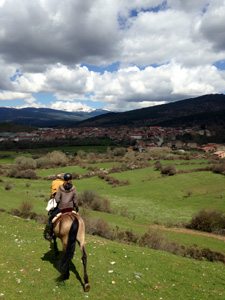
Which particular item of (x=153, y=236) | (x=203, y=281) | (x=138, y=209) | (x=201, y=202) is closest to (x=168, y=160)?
(x=201, y=202)

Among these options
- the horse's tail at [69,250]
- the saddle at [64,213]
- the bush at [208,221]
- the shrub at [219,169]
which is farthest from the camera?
the shrub at [219,169]

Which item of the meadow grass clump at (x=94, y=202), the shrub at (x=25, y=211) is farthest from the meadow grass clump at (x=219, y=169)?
the shrub at (x=25, y=211)

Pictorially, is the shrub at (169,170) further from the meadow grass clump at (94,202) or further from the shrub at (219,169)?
the meadow grass clump at (94,202)

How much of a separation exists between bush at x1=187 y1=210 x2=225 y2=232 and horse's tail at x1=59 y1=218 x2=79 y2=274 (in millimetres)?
21997

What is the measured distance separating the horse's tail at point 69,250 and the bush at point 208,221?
72.2ft

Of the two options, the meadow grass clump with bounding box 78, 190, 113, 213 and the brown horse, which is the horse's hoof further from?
the meadow grass clump with bounding box 78, 190, 113, 213

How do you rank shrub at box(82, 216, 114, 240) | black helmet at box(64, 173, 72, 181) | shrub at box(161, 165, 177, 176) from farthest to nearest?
1. shrub at box(161, 165, 177, 176)
2. shrub at box(82, 216, 114, 240)
3. black helmet at box(64, 173, 72, 181)

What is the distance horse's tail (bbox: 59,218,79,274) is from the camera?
269 inches

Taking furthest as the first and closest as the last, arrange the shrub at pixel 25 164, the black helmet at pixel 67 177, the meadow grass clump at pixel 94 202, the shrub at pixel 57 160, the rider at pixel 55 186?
the shrub at pixel 57 160 < the shrub at pixel 25 164 < the meadow grass clump at pixel 94 202 < the rider at pixel 55 186 < the black helmet at pixel 67 177

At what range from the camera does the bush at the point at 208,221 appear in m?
24.5

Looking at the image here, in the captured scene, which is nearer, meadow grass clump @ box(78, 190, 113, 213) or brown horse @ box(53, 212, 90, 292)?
brown horse @ box(53, 212, 90, 292)

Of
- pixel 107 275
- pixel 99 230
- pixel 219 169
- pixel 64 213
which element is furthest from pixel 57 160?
pixel 107 275

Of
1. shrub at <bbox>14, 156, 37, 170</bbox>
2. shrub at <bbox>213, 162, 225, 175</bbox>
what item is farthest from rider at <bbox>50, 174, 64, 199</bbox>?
shrub at <bbox>14, 156, 37, 170</bbox>

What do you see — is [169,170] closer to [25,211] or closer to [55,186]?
[25,211]
